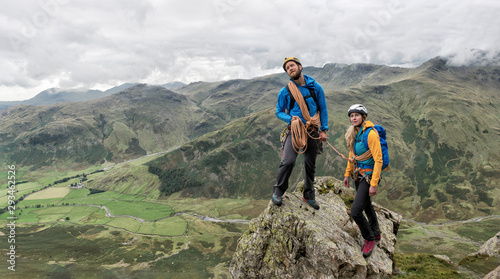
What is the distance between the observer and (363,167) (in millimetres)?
10641

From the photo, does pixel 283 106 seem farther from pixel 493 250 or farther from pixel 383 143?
pixel 493 250

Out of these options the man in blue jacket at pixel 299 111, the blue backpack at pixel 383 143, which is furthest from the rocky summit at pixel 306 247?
the blue backpack at pixel 383 143

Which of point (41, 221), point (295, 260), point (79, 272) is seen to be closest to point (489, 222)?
point (295, 260)

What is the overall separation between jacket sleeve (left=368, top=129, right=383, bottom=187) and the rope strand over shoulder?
2482 mm

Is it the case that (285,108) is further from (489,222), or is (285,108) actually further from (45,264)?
(489,222)

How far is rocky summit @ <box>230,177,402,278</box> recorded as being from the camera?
36.0 ft

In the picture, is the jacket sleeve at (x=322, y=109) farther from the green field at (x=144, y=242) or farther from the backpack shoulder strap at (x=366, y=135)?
the green field at (x=144, y=242)

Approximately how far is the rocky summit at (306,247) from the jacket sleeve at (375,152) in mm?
4047

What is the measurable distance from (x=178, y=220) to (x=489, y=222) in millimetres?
234271

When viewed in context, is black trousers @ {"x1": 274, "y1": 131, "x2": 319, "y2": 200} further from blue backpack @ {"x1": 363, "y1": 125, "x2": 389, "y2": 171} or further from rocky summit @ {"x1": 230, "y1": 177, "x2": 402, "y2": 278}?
blue backpack @ {"x1": 363, "y1": 125, "x2": 389, "y2": 171}

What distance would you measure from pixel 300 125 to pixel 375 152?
3455mm

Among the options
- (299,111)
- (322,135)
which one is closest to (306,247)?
(322,135)

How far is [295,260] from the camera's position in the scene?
39.4 ft

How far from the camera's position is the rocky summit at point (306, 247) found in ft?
36.0
